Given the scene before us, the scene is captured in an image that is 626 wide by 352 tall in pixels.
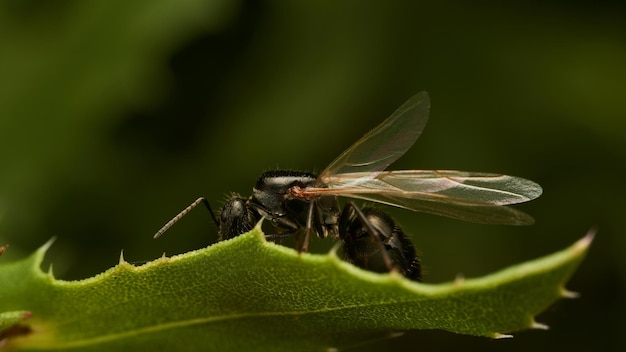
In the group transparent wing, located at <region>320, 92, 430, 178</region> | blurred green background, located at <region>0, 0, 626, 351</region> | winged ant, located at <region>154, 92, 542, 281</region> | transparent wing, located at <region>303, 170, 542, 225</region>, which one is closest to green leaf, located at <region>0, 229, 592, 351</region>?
winged ant, located at <region>154, 92, 542, 281</region>

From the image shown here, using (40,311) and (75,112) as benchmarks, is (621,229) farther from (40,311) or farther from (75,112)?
(40,311)

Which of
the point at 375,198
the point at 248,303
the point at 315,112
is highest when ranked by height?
Answer: the point at 315,112

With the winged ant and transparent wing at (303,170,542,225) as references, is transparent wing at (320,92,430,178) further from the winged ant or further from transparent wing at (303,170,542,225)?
transparent wing at (303,170,542,225)

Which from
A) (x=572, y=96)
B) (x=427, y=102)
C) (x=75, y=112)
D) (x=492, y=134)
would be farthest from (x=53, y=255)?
(x=572, y=96)

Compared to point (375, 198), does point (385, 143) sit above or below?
above

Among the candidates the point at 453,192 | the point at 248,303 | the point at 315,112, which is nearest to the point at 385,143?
the point at 453,192

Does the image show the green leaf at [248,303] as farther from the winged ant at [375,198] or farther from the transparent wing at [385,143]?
the transparent wing at [385,143]

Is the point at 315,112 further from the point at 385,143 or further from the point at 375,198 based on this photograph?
the point at 375,198
